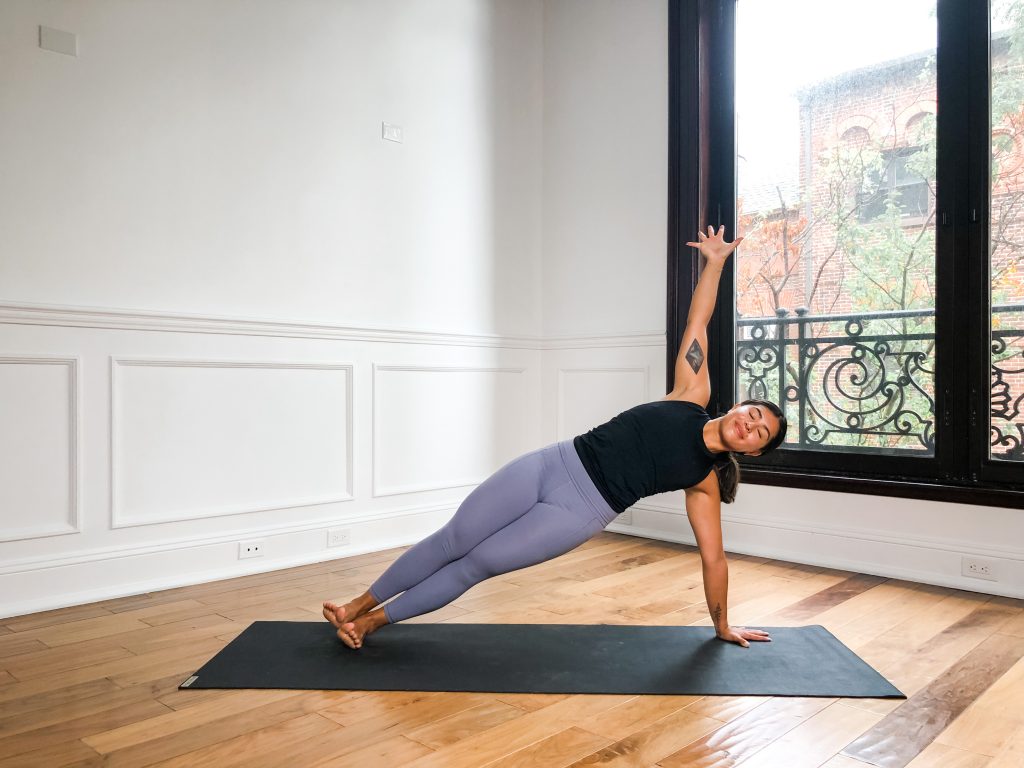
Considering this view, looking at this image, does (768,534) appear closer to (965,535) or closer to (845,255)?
(965,535)

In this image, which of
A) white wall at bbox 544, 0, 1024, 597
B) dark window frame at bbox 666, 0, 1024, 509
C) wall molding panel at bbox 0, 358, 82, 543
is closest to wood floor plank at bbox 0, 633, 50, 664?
wall molding panel at bbox 0, 358, 82, 543

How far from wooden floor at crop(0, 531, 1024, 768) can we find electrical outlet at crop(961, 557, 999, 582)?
18 centimetres

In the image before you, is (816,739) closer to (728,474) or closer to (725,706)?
(725,706)

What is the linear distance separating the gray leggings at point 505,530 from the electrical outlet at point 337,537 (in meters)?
1.39

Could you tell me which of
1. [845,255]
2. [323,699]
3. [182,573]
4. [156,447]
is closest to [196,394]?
[156,447]

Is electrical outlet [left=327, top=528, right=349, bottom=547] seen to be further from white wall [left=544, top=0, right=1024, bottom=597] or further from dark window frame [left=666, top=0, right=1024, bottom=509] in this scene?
dark window frame [left=666, top=0, right=1024, bottom=509]

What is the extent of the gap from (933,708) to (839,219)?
2.31 metres

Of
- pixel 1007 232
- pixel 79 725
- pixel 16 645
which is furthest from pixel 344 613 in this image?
pixel 1007 232

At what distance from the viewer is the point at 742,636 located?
2418mm

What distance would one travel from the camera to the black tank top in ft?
7.50

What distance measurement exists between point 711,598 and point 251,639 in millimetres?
1399

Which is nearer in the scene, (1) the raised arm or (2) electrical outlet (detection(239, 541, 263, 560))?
(1) the raised arm

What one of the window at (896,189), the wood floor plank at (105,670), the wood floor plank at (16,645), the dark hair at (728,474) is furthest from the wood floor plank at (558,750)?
the window at (896,189)

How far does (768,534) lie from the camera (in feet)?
12.3
